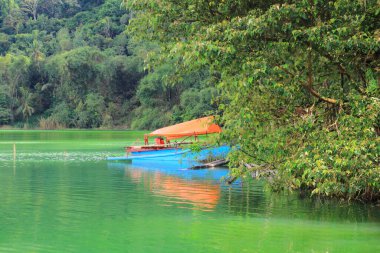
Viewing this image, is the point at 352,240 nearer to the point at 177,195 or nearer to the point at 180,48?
the point at 180,48

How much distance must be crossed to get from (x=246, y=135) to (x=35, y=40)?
98.4 meters

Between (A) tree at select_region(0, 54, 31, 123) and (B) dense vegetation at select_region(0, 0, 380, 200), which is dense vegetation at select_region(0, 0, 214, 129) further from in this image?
(B) dense vegetation at select_region(0, 0, 380, 200)

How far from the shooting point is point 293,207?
56.8 ft

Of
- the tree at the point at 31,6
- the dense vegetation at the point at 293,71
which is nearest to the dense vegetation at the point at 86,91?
the tree at the point at 31,6

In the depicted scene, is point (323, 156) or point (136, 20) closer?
point (323, 156)

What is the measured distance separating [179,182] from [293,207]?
772 centimetres

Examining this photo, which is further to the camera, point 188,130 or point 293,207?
point 188,130

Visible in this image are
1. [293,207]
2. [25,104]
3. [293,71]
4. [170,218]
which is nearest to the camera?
[293,71]

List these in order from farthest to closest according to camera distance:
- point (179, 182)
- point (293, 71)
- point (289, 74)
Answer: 1. point (179, 182)
2. point (293, 71)
3. point (289, 74)

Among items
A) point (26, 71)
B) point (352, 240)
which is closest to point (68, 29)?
point (26, 71)

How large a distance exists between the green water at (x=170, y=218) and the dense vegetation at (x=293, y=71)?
1029 millimetres

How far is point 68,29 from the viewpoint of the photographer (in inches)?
4919

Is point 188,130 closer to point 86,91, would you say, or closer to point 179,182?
point 179,182

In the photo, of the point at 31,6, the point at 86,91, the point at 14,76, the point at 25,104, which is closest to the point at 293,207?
the point at 86,91
